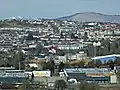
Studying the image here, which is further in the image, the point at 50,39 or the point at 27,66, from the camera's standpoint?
the point at 50,39

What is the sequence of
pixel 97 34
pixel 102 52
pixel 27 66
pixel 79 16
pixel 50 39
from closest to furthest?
pixel 27 66 < pixel 102 52 < pixel 50 39 < pixel 97 34 < pixel 79 16

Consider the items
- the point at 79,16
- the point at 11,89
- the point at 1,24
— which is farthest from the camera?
the point at 79,16

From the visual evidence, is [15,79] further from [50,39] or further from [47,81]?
[50,39]

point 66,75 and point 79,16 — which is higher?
point 66,75

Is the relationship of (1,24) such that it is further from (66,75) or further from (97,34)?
(66,75)

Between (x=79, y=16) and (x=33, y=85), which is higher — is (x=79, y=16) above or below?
below

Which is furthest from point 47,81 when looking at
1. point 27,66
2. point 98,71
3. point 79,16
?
point 79,16

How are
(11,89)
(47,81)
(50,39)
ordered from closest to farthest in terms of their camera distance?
(11,89) → (47,81) → (50,39)

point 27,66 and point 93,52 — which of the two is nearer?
point 27,66

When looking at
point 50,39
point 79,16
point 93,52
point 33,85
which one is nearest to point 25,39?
point 50,39
